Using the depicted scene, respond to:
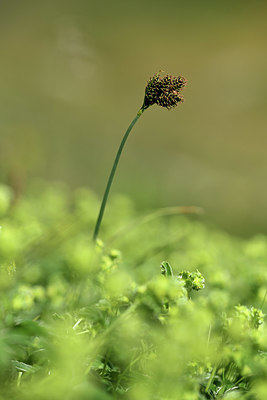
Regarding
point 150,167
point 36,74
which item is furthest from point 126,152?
point 36,74

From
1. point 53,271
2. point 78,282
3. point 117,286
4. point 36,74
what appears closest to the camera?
point 117,286

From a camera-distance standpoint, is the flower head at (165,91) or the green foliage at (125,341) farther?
the flower head at (165,91)

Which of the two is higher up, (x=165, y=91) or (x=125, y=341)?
(x=165, y=91)

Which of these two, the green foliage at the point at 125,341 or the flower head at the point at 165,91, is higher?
the flower head at the point at 165,91

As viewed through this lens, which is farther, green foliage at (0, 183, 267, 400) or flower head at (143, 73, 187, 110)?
flower head at (143, 73, 187, 110)

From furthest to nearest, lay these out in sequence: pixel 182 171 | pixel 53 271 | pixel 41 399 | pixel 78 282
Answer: pixel 182 171 < pixel 53 271 < pixel 78 282 < pixel 41 399

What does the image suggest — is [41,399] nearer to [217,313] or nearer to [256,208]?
[217,313]

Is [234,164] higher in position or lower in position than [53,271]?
higher

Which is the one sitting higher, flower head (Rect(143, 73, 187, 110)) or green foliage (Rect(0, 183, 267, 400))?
flower head (Rect(143, 73, 187, 110))
